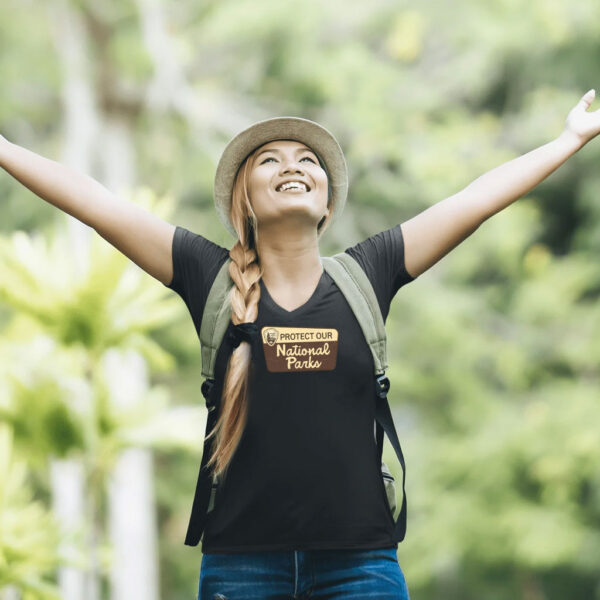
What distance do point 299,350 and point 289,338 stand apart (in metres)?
0.03

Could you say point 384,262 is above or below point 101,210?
below

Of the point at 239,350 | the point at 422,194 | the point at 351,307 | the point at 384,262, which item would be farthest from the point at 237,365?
the point at 422,194

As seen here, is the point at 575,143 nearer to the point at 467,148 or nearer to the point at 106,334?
the point at 106,334

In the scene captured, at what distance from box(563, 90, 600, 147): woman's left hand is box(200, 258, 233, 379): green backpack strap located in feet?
2.82

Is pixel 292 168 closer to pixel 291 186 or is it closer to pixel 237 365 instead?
pixel 291 186

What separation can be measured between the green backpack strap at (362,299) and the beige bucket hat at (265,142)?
0.83 ft

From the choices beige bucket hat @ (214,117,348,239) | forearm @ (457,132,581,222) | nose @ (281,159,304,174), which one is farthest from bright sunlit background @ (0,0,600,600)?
forearm @ (457,132,581,222)

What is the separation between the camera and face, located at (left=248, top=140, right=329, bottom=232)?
224 cm

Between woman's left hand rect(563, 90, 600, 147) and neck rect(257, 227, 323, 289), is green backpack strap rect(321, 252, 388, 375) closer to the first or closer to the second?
neck rect(257, 227, 323, 289)

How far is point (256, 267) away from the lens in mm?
2250

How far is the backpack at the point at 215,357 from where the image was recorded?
2123mm

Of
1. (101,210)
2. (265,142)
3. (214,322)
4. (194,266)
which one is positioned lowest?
(214,322)

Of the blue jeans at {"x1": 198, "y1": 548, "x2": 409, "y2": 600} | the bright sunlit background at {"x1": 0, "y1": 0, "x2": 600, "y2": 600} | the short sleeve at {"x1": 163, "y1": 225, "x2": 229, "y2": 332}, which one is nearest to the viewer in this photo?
the blue jeans at {"x1": 198, "y1": 548, "x2": 409, "y2": 600}

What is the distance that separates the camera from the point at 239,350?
2123mm
